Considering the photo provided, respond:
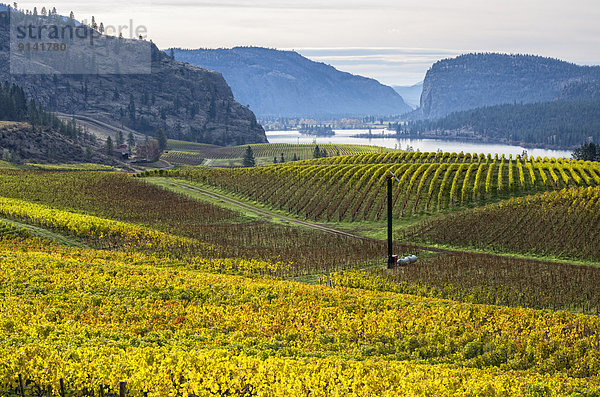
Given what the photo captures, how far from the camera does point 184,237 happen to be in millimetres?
61125

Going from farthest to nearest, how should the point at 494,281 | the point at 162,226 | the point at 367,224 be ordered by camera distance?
the point at 367,224 → the point at 162,226 → the point at 494,281

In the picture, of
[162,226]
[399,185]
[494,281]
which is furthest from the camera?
[399,185]

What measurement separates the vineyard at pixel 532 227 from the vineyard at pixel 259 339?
2493cm

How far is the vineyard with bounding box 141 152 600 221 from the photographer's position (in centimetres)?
7550

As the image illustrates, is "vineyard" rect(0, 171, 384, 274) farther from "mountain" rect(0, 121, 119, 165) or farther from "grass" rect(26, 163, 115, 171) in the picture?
"mountain" rect(0, 121, 119, 165)

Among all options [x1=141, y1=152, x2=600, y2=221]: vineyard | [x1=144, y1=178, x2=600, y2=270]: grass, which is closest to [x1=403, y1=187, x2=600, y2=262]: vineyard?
[x1=144, y1=178, x2=600, y2=270]: grass

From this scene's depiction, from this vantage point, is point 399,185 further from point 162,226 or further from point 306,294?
point 306,294

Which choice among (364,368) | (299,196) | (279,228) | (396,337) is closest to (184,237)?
(279,228)

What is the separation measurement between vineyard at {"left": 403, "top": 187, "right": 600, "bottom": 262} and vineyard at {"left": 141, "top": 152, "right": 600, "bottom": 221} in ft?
20.9

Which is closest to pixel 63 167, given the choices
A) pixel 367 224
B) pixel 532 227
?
pixel 367 224

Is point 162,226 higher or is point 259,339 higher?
point 259,339

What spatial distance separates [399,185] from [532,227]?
84.1ft

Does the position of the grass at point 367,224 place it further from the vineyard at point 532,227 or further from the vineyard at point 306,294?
the vineyard at point 306,294

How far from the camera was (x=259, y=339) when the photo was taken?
25.3 meters
